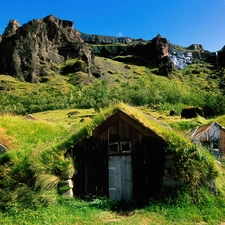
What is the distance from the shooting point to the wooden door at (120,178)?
1232 cm

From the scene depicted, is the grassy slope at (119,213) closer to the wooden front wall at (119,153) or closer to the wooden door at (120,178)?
the wooden door at (120,178)

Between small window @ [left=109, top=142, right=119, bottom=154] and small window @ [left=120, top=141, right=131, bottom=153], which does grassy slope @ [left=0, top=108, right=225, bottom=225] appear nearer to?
small window @ [left=109, top=142, right=119, bottom=154]

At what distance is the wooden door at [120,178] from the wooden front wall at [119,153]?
7.1 inches

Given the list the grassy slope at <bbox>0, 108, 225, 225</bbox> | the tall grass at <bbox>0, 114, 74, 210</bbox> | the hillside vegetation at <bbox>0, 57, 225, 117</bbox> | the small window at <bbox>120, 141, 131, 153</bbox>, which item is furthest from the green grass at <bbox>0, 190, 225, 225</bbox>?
the hillside vegetation at <bbox>0, 57, 225, 117</bbox>

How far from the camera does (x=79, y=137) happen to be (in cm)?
1273

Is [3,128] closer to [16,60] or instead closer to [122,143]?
[122,143]

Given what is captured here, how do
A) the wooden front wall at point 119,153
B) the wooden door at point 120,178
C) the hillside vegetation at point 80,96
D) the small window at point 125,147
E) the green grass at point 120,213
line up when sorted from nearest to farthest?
the green grass at point 120,213
the wooden front wall at point 119,153
the wooden door at point 120,178
the small window at point 125,147
the hillside vegetation at point 80,96

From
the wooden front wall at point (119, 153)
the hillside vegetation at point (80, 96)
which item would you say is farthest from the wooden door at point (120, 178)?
the hillside vegetation at point (80, 96)

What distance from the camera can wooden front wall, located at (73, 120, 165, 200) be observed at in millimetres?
12180

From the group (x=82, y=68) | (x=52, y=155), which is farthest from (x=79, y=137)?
(x=82, y=68)

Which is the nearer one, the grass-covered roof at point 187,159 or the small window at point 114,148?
the grass-covered roof at point 187,159

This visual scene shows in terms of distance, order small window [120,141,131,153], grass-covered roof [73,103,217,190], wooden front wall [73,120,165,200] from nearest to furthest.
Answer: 1. grass-covered roof [73,103,217,190]
2. wooden front wall [73,120,165,200]
3. small window [120,141,131,153]

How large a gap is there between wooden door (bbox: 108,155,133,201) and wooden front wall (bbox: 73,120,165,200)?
0.59 feet

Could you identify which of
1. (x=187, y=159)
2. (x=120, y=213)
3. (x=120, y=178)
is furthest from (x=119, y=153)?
(x=187, y=159)
